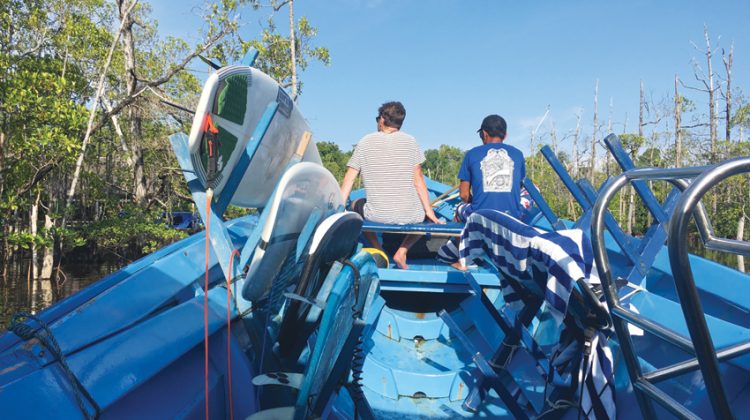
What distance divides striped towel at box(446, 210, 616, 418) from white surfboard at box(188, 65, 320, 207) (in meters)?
1.01

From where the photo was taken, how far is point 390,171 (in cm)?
365

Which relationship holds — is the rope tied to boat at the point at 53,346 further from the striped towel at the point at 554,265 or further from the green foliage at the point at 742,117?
the green foliage at the point at 742,117

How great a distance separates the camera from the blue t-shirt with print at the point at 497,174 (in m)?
3.55

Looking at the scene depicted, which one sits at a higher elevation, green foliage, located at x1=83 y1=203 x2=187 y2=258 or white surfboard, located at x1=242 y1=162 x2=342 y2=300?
white surfboard, located at x1=242 y1=162 x2=342 y2=300

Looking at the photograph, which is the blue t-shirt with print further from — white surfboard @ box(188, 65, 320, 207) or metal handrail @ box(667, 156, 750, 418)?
metal handrail @ box(667, 156, 750, 418)

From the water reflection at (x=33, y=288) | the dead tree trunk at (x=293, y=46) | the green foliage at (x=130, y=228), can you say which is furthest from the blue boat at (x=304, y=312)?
the dead tree trunk at (x=293, y=46)

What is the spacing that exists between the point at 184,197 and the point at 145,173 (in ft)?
7.15

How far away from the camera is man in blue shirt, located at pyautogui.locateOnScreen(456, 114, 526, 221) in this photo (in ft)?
11.7

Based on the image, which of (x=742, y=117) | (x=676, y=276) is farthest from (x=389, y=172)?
(x=742, y=117)

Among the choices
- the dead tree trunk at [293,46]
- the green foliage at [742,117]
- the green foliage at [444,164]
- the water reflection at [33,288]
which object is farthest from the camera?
the green foliage at [444,164]

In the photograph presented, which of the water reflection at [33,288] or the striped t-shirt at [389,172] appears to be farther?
the water reflection at [33,288]

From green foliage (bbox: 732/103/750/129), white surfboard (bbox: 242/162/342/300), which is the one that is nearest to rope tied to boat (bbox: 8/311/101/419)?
white surfboard (bbox: 242/162/342/300)

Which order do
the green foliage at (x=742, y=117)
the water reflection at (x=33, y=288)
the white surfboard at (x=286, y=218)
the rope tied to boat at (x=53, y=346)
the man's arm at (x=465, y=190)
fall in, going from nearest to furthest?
the rope tied to boat at (x=53, y=346)
the white surfboard at (x=286, y=218)
the man's arm at (x=465, y=190)
the water reflection at (x=33, y=288)
the green foliage at (x=742, y=117)

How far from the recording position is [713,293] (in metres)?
2.24
